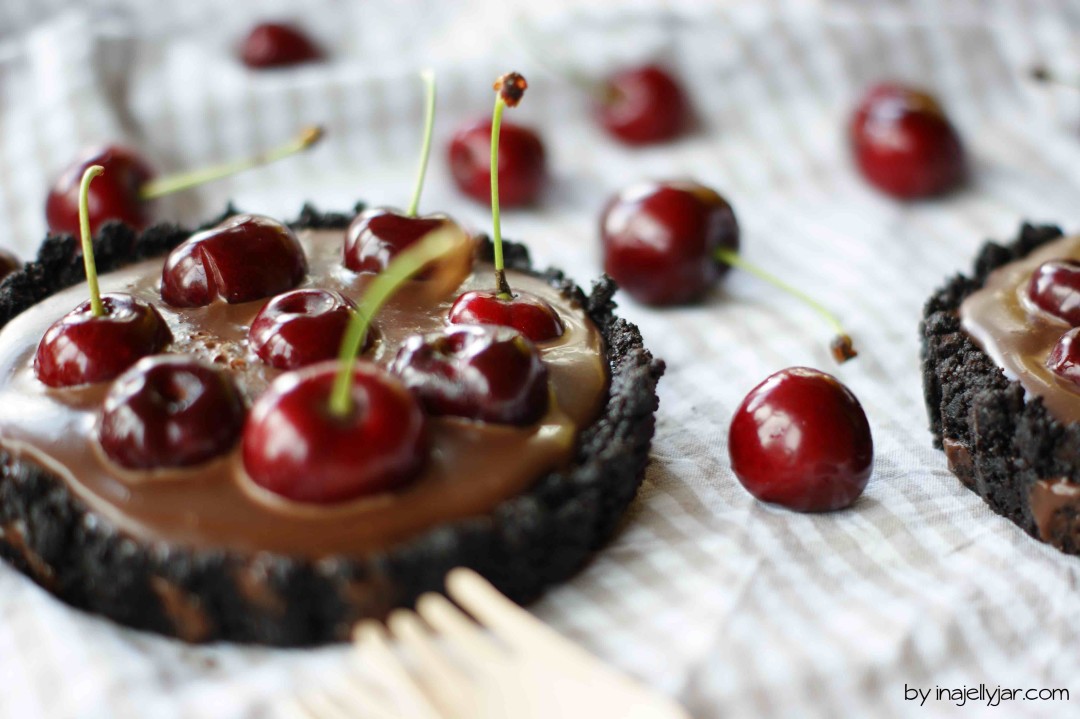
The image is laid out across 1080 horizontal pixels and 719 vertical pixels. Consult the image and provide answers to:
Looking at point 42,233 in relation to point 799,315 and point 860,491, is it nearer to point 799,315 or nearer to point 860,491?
point 799,315

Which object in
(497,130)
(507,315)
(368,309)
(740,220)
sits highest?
(497,130)

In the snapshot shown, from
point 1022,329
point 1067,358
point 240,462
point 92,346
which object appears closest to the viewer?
point 240,462

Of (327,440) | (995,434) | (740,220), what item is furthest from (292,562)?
(740,220)

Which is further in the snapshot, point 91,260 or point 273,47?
point 273,47

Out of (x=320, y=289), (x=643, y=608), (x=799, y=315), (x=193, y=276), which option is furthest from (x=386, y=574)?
(x=799, y=315)

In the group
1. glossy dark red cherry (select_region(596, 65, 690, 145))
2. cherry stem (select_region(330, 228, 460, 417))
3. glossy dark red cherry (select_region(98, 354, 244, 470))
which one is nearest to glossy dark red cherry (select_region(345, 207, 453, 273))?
cherry stem (select_region(330, 228, 460, 417))

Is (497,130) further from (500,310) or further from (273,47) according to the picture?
(273,47)
